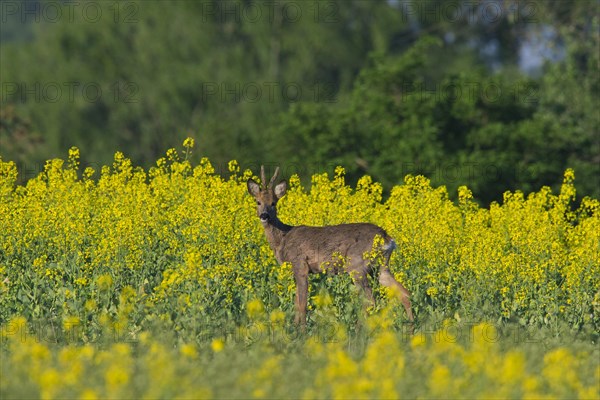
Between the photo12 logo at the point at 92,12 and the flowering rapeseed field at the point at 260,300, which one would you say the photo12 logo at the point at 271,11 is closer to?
the photo12 logo at the point at 92,12

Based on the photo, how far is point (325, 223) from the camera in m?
18.7

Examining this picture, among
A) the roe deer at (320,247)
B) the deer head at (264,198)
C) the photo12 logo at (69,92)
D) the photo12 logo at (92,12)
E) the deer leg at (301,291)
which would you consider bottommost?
the deer leg at (301,291)

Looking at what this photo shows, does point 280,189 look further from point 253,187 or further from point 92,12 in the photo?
point 92,12

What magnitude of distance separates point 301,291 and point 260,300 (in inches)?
21.3

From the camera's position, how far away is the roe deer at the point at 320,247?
600 inches

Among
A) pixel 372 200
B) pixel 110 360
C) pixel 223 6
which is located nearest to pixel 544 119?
pixel 372 200

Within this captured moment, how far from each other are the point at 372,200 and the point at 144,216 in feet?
11.9

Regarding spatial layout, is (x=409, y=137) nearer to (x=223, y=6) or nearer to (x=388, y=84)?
(x=388, y=84)

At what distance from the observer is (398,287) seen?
1509 cm

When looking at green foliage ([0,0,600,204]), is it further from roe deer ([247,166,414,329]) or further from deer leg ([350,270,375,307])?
deer leg ([350,270,375,307])

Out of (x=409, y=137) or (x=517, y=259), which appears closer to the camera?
(x=517, y=259)

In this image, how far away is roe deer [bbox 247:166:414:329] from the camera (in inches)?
600

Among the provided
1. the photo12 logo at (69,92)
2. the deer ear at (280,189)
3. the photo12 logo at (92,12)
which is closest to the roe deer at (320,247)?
the deer ear at (280,189)

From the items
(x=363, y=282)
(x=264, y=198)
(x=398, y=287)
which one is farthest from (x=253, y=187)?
(x=398, y=287)
